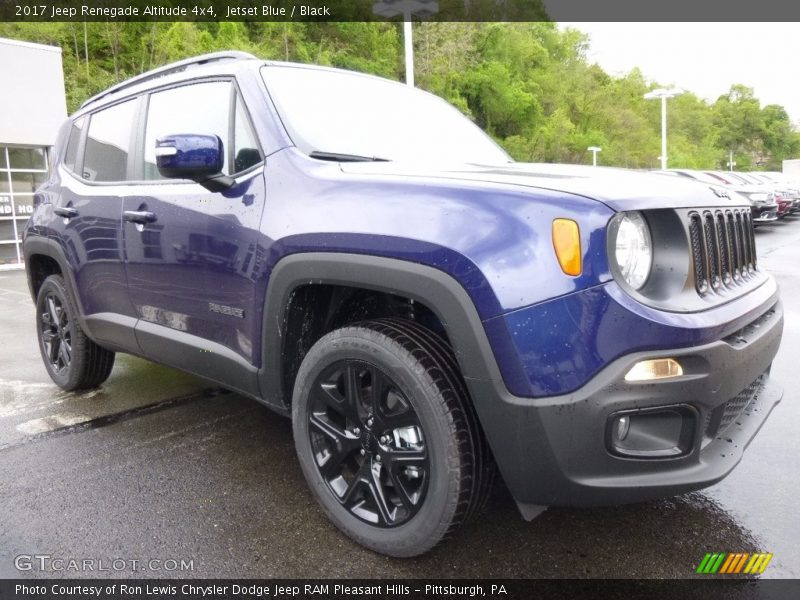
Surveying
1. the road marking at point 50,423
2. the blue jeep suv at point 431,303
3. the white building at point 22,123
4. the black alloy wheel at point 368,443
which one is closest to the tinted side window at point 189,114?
the blue jeep suv at point 431,303

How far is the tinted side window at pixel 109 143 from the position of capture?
3562 millimetres

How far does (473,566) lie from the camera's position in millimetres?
2234

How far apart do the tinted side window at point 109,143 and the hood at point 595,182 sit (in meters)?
1.73

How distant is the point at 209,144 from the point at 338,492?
1448 millimetres

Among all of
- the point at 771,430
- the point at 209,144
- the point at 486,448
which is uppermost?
the point at 209,144

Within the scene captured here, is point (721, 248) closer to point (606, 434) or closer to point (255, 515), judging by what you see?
Result: point (606, 434)

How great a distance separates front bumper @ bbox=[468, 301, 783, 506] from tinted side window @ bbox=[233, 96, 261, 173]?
4.64 feet

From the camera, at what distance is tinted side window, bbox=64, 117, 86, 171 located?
4117 mm

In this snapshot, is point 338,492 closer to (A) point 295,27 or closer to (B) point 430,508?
(B) point 430,508

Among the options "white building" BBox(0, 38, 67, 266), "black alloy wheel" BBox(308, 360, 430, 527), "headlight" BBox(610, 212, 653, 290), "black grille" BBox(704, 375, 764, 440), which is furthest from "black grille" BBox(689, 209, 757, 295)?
"white building" BBox(0, 38, 67, 266)

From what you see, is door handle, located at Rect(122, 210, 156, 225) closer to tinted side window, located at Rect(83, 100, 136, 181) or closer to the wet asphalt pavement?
tinted side window, located at Rect(83, 100, 136, 181)

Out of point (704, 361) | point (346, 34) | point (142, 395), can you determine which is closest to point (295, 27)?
point (346, 34)

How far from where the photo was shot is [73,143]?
4184 millimetres

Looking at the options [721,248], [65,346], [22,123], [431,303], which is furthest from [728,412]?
[22,123]
